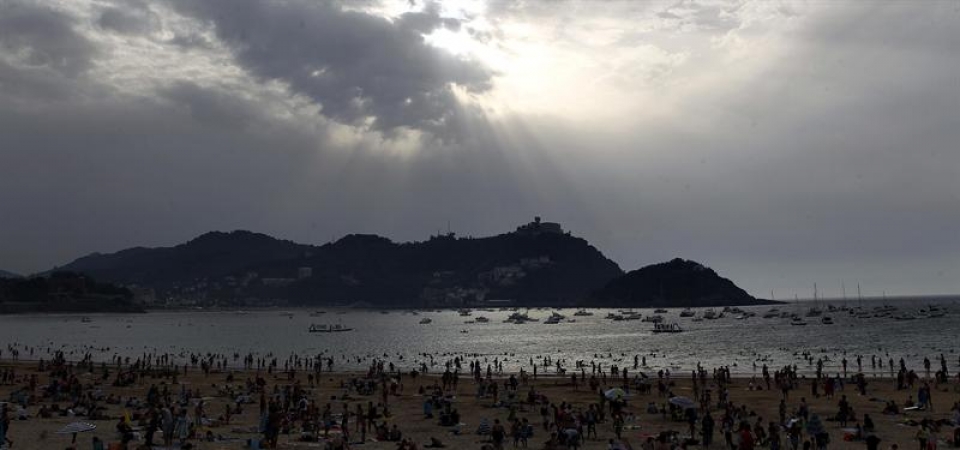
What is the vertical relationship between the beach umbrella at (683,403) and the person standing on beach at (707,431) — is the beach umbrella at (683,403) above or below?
above

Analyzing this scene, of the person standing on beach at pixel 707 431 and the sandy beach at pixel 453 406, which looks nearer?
the person standing on beach at pixel 707 431

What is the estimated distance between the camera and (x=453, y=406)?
3888 centimetres


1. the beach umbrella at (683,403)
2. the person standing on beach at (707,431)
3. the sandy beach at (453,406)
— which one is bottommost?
the sandy beach at (453,406)

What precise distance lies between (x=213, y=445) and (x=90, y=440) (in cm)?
545

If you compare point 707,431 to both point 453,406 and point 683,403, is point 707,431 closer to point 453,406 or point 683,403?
point 683,403

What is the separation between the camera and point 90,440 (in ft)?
90.2

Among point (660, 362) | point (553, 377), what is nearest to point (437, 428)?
point (553, 377)

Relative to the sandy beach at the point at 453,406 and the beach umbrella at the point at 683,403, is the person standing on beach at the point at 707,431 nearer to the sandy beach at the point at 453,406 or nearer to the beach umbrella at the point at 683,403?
the sandy beach at the point at 453,406

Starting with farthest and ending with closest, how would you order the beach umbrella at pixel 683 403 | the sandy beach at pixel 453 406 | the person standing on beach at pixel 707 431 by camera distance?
the beach umbrella at pixel 683 403 < the sandy beach at pixel 453 406 < the person standing on beach at pixel 707 431

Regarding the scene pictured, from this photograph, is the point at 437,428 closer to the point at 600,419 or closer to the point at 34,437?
the point at 600,419

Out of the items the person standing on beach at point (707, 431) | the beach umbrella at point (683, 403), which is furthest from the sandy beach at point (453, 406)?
the beach umbrella at point (683, 403)

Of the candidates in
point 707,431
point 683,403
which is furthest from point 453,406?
point 707,431

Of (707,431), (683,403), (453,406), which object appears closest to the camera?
(707,431)

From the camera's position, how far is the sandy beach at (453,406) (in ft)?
90.3
